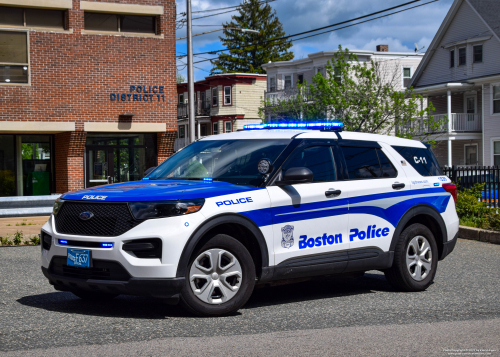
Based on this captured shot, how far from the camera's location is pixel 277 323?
617 cm

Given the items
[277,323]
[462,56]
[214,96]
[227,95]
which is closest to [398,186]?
[277,323]

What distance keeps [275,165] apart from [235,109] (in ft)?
172

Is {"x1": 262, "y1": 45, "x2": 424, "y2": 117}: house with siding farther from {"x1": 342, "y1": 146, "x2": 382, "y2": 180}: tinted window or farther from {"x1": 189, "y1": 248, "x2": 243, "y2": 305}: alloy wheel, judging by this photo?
{"x1": 189, "y1": 248, "x2": 243, "y2": 305}: alloy wheel

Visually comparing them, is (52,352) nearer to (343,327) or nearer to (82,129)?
(343,327)

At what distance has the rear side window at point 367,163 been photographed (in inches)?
301

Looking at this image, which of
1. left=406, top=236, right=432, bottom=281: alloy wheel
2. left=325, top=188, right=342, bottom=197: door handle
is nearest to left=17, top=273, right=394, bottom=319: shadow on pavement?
left=406, top=236, right=432, bottom=281: alloy wheel

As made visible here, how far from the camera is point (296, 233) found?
6.86m

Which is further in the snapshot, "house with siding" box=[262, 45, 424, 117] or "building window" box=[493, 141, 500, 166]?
"house with siding" box=[262, 45, 424, 117]

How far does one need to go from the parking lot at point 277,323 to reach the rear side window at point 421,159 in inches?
57.9

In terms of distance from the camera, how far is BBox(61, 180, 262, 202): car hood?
610 centimetres

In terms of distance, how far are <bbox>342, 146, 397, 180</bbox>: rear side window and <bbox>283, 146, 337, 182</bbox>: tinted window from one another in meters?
0.26

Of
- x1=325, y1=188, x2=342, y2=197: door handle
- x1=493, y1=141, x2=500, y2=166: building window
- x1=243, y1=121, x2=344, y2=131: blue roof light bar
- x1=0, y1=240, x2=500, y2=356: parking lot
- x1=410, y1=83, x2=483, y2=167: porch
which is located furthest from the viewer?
x1=410, y1=83, x2=483, y2=167: porch

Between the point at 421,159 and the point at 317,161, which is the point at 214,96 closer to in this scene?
the point at 421,159

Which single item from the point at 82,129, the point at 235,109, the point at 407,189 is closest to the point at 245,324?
the point at 407,189
